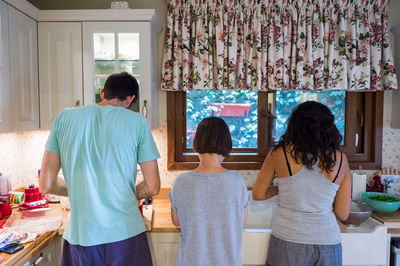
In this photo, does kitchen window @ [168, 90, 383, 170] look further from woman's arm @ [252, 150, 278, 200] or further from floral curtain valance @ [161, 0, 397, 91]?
woman's arm @ [252, 150, 278, 200]

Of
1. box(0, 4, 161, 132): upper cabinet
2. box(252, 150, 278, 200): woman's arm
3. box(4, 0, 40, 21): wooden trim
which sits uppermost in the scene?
box(4, 0, 40, 21): wooden trim

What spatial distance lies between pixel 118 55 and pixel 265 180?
47.4 inches

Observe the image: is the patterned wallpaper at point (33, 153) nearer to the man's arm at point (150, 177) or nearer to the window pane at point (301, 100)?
the window pane at point (301, 100)

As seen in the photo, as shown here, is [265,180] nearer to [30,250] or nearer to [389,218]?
[389,218]

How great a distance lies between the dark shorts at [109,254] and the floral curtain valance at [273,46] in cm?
117

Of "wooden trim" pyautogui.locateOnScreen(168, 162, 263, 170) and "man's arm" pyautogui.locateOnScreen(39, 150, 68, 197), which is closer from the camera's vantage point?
"man's arm" pyautogui.locateOnScreen(39, 150, 68, 197)

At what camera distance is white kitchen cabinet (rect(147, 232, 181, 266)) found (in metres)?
1.67

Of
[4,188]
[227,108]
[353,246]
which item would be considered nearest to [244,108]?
[227,108]

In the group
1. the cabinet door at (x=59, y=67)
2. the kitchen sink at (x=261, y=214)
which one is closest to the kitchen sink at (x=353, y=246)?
the kitchen sink at (x=261, y=214)

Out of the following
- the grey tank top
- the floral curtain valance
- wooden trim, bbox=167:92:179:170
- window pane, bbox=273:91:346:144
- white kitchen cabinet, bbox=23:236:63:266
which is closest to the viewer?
the grey tank top

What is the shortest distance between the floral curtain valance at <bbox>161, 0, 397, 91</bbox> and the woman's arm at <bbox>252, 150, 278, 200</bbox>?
87 centimetres

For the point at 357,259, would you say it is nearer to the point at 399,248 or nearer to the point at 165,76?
the point at 399,248

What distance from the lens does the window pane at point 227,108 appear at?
7.58 ft

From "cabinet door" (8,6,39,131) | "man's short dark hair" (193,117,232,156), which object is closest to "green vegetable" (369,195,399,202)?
"man's short dark hair" (193,117,232,156)
